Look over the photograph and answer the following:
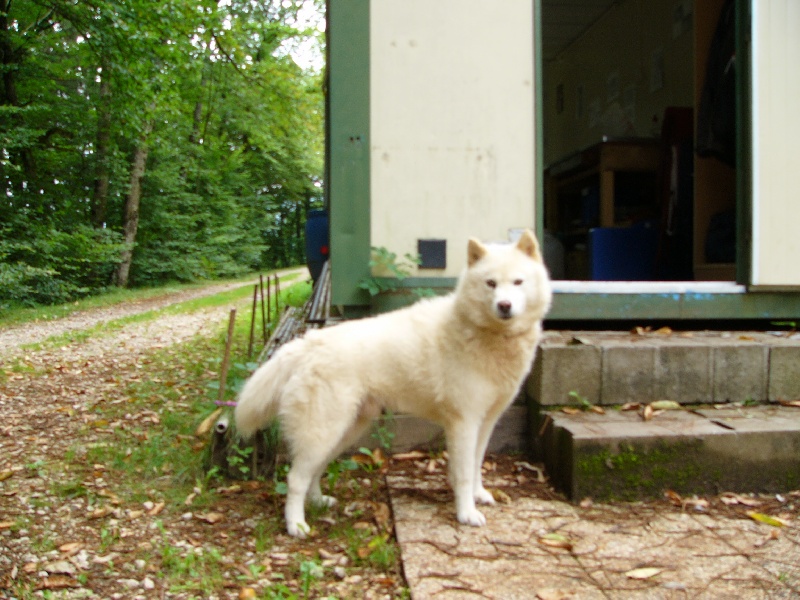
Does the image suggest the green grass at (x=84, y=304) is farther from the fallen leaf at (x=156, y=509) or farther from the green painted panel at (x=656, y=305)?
the green painted panel at (x=656, y=305)

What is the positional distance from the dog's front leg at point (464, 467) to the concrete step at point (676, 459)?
1.83 ft

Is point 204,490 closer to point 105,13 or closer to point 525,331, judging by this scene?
point 525,331

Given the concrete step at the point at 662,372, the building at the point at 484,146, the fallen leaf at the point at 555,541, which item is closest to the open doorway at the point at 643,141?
the building at the point at 484,146

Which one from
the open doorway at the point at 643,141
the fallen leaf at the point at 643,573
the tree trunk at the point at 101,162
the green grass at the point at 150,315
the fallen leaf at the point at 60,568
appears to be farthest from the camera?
the tree trunk at the point at 101,162

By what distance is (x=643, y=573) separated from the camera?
8.25 ft

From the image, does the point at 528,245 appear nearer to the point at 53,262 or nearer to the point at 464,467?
the point at 464,467

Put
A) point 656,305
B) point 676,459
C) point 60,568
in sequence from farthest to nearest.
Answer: point 656,305 → point 676,459 → point 60,568

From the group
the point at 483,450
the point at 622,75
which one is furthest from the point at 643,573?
the point at 622,75

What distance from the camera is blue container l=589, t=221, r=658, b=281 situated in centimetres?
634

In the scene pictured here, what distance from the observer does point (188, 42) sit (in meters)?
12.9

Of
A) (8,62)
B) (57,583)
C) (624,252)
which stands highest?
(8,62)

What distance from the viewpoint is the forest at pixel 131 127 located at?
12062 millimetres

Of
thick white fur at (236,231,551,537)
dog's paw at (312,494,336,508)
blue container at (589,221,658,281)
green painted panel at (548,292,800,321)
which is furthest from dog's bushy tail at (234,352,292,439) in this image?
blue container at (589,221,658,281)

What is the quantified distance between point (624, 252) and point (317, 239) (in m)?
3.82
